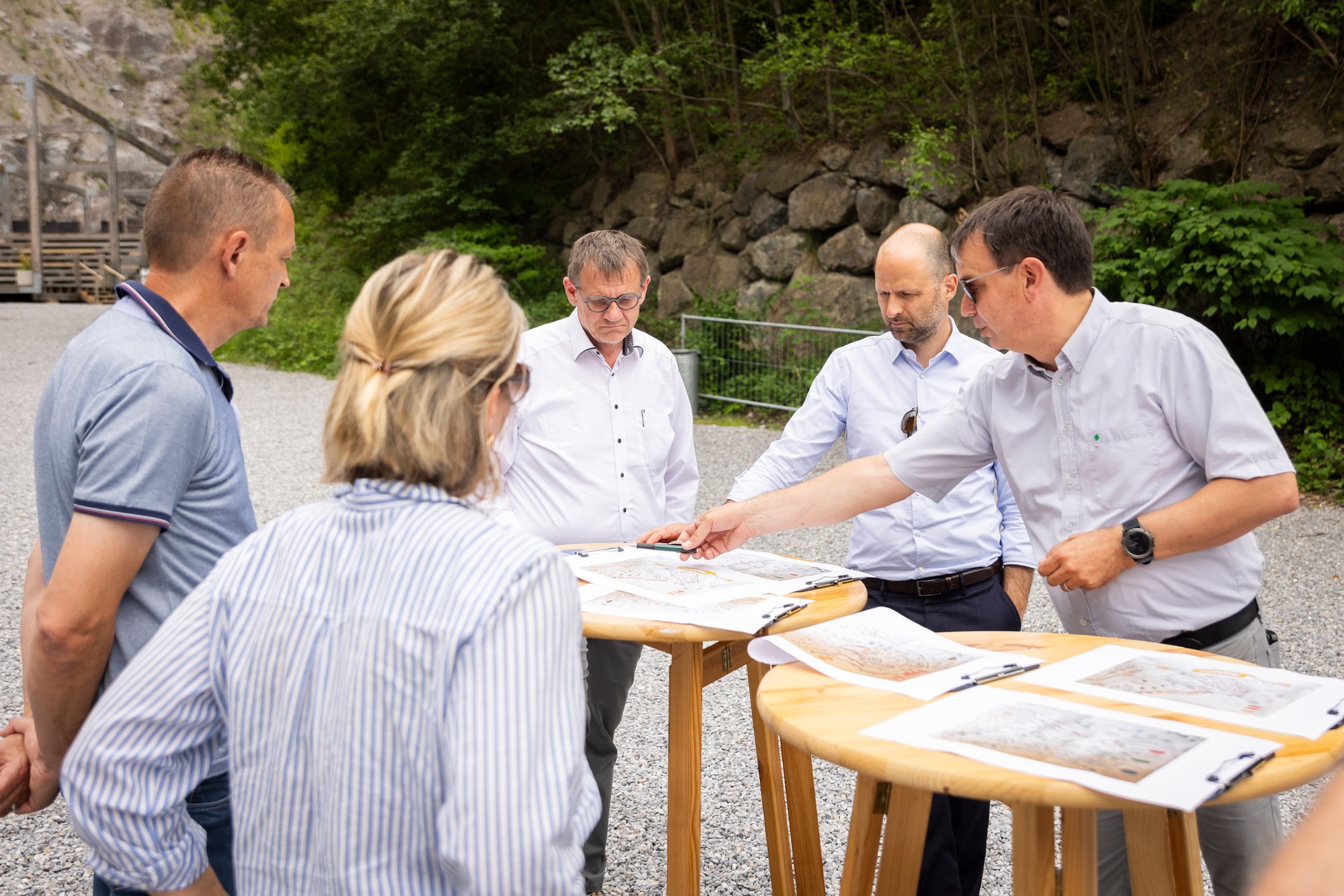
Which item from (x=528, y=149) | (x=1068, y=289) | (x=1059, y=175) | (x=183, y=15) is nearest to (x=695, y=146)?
Answer: (x=528, y=149)

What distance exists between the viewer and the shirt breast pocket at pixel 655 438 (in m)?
3.58

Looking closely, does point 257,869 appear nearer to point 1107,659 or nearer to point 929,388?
point 1107,659

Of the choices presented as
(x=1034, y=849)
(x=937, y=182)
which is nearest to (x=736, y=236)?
(x=937, y=182)

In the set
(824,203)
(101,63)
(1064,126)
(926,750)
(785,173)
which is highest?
(101,63)

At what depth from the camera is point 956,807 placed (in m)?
2.97

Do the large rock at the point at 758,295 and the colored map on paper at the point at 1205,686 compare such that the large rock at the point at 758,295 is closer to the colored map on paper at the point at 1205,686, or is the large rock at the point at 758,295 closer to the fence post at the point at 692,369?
the fence post at the point at 692,369

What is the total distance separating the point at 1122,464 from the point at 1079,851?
38.0 inches

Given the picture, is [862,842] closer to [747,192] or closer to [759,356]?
[759,356]

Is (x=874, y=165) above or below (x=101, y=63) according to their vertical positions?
below

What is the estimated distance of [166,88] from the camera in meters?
45.3

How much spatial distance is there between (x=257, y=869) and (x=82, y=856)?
8.84ft

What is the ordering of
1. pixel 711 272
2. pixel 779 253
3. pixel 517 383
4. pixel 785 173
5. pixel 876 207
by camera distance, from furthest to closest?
pixel 711 272, pixel 785 173, pixel 779 253, pixel 876 207, pixel 517 383

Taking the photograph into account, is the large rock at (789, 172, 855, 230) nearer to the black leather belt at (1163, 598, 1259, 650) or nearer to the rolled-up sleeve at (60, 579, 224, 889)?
the black leather belt at (1163, 598, 1259, 650)

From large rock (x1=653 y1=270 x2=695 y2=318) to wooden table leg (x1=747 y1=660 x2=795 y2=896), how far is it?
39.9 feet
